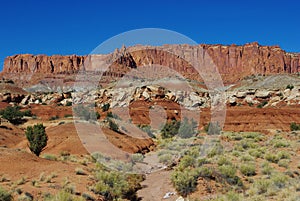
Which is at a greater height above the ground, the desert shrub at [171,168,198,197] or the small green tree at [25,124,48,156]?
the small green tree at [25,124,48,156]

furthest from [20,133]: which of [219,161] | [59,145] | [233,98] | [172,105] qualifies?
[233,98]

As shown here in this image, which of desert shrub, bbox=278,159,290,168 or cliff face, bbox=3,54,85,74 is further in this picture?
cliff face, bbox=3,54,85,74

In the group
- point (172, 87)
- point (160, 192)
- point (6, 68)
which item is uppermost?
point (6, 68)

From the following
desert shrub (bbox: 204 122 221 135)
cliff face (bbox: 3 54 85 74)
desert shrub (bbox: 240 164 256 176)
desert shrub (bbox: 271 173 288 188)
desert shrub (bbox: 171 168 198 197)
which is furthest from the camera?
cliff face (bbox: 3 54 85 74)

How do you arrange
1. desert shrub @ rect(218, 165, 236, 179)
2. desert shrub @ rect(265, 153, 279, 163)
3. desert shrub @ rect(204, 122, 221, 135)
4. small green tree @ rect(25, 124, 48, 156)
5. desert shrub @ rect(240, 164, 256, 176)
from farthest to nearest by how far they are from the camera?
1. desert shrub @ rect(204, 122, 221, 135)
2. small green tree @ rect(25, 124, 48, 156)
3. desert shrub @ rect(265, 153, 279, 163)
4. desert shrub @ rect(240, 164, 256, 176)
5. desert shrub @ rect(218, 165, 236, 179)

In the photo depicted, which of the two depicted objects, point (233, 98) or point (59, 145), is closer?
point (59, 145)

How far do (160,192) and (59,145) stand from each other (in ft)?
40.0

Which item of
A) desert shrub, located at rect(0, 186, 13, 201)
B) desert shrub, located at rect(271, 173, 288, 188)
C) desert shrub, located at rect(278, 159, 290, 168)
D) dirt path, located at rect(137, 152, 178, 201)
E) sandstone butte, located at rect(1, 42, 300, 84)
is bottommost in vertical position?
dirt path, located at rect(137, 152, 178, 201)

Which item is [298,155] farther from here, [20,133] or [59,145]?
[20,133]

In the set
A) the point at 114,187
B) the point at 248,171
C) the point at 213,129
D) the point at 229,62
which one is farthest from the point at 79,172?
the point at 229,62

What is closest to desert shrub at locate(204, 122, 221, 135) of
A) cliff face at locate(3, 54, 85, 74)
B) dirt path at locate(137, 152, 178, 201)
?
dirt path at locate(137, 152, 178, 201)

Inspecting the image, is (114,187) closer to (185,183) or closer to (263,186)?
(185,183)

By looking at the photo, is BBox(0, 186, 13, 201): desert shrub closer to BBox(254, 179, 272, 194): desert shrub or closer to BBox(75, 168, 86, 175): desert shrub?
BBox(75, 168, 86, 175): desert shrub

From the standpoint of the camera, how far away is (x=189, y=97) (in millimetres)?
72750
